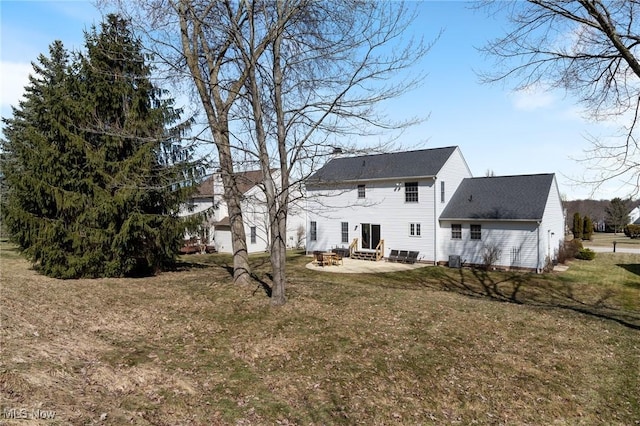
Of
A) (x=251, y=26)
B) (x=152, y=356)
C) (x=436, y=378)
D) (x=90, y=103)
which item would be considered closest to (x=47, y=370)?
(x=152, y=356)

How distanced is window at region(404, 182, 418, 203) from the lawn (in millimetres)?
14298

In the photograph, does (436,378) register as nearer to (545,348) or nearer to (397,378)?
(397,378)

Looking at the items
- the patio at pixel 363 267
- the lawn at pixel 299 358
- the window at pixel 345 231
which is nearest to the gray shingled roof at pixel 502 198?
the patio at pixel 363 267

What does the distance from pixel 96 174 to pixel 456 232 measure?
805 inches

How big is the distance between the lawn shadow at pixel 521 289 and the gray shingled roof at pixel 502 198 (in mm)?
3609

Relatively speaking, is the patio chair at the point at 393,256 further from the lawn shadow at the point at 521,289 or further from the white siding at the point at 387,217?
the lawn shadow at the point at 521,289

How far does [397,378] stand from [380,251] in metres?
20.4

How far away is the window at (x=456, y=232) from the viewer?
81.6ft

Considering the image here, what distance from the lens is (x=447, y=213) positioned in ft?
83.3

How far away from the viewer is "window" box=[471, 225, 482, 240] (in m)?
24.2

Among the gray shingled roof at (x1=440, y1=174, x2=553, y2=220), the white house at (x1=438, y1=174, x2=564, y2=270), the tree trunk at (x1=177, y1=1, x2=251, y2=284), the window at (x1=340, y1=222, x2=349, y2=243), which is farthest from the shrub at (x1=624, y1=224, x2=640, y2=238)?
the tree trunk at (x1=177, y1=1, x2=251, y2=284)

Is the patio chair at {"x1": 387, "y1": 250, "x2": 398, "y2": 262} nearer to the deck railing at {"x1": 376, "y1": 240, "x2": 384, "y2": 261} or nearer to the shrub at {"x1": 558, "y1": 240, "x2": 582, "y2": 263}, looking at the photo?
the deck railing at {"x1": 376, "y1": 240, "x2": 384, "y2": 261}

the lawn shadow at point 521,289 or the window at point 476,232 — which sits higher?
the window at point 476,232

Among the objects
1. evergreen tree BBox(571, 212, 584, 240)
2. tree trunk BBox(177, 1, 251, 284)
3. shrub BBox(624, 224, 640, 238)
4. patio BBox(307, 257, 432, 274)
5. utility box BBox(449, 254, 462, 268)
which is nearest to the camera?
tree trunk BBox(177, 1, 251, 284)
